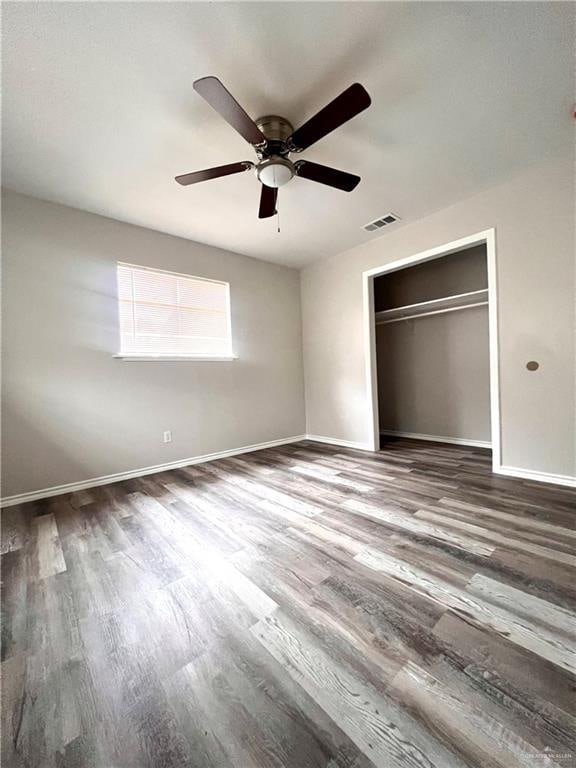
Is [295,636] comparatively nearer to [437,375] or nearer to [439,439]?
[439,439]

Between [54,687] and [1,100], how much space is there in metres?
2.92

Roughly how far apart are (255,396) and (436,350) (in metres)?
2.72

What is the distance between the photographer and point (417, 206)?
296 cm

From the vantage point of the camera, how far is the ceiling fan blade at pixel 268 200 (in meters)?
2.14

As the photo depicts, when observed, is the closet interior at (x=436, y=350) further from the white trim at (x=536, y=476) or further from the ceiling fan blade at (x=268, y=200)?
the ceiling fan blade at (x=268, y=200)

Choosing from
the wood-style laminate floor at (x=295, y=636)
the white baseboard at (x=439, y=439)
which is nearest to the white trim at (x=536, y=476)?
the wood-style laminate floor at (x=295, y=636)

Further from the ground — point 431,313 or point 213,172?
point 213,172

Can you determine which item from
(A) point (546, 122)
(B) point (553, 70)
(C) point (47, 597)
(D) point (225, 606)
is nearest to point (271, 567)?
(D) point (225, 606)

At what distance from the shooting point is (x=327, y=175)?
1977 millimetres

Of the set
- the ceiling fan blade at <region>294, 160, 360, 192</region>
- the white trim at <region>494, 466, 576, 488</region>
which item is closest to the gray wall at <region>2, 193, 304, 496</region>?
the ceiling fan blade at <region>294, 160, 360, 192</region>

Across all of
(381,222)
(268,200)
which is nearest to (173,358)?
(268,200)

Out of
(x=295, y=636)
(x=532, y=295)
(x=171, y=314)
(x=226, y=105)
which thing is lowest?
(x=295, y=636)

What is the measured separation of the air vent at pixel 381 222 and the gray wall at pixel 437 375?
1555 millimetres

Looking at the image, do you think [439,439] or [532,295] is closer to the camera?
[532,295]
